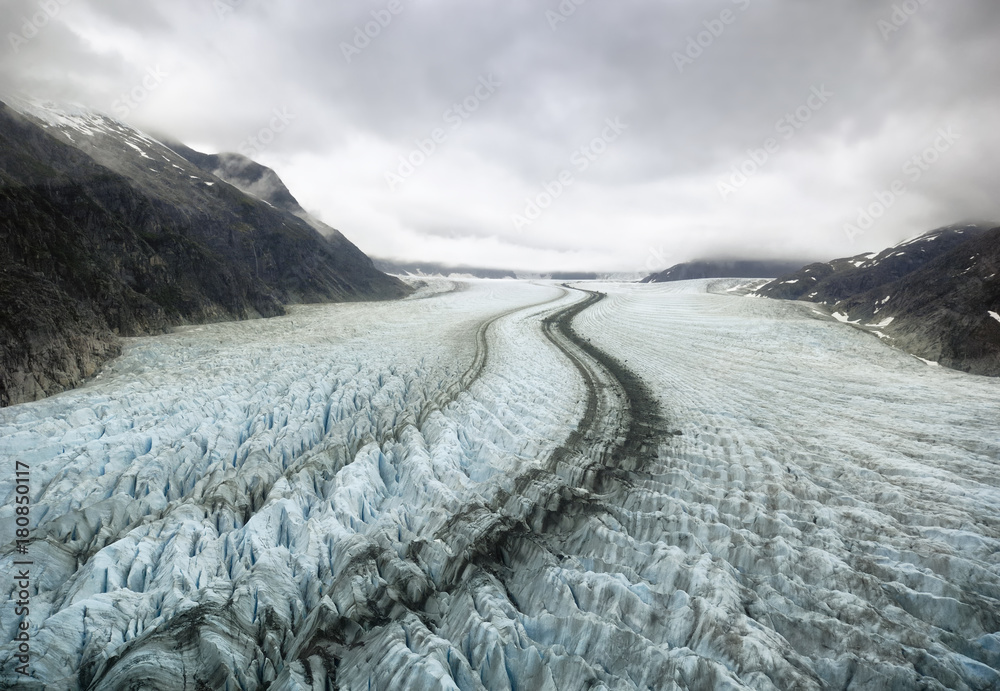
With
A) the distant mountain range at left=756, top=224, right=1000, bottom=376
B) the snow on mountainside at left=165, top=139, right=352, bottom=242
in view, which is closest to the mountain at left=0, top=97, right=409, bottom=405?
the snow on mountainside at left=165, top=139, right=352, bottom=242

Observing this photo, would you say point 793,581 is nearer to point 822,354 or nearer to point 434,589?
point 434,589

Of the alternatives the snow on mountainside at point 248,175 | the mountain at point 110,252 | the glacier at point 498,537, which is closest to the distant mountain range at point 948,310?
the glacier at point 498,537

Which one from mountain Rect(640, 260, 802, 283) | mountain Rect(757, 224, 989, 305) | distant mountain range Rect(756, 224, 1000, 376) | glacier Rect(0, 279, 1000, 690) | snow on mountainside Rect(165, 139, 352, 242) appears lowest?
glacier Rect(0, 279, 1000, 690)

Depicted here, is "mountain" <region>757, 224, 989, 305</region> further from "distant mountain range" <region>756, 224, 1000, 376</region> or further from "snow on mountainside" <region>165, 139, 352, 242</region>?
"snow on mountainside" <region>165, 139, 352, 242</region>

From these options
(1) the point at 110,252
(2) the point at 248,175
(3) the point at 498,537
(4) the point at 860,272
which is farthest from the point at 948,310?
(2) the point at 248,175

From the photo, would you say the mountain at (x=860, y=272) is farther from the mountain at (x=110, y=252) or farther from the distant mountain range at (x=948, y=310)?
the mountain at (x=110, y=252)
